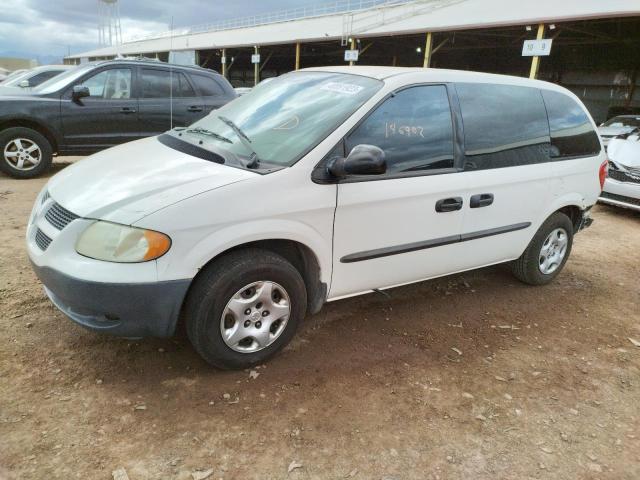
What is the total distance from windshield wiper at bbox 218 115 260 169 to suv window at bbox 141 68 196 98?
4533mm

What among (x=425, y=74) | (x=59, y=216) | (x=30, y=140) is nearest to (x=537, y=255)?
(x=425, y=74)

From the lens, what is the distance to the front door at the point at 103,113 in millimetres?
7039

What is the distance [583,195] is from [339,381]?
2.97m

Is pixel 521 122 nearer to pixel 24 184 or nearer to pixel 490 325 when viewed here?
pixel 490 325

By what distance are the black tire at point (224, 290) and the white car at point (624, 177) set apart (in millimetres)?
6547

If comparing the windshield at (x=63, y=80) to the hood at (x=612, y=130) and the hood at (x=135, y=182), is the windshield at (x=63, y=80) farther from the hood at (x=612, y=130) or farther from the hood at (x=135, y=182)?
the hood at (x=612, y=130)

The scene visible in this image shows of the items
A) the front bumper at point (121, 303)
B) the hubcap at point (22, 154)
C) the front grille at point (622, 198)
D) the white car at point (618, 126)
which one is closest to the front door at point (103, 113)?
the hubcap at point (22, 154)

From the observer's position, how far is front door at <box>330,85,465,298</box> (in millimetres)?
2930

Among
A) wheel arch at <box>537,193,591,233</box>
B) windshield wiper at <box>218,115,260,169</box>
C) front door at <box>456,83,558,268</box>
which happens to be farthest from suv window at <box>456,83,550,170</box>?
windshield wiper at <box>218,115,260,169</box>

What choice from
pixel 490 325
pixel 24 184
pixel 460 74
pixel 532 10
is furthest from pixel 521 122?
pixel 532 10

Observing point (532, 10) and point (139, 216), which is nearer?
point (139, 216)

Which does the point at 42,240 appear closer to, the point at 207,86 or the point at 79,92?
the point at 79,92

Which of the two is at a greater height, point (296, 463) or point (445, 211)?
point (445, 211)

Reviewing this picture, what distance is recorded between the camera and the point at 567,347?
3.45 m
